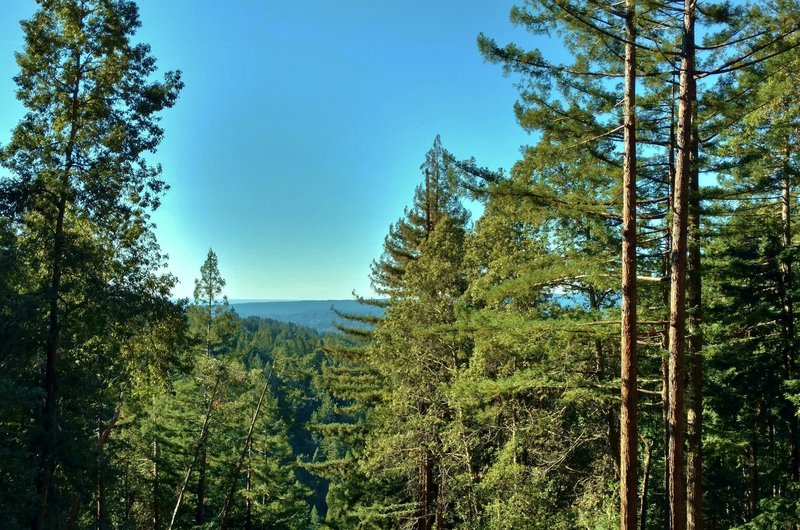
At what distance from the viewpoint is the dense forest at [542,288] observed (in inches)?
254

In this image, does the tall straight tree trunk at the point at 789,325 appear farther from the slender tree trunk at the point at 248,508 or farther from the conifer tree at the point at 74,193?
the slender tree trunk at the point at 248,508

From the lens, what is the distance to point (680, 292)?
6234mm

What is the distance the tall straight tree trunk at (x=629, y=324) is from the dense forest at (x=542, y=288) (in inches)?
1.2

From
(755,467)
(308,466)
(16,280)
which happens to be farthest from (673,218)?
(308,466)

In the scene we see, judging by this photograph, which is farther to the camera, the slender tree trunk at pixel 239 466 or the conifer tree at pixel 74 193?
the slender tree trunk at pixel 239 466

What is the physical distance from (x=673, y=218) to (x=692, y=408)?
2.89 m

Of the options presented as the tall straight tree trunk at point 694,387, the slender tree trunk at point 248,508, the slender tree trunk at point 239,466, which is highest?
the tall straight tree trunk at point 694,387

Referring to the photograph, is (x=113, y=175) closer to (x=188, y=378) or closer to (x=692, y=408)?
(x=692, y=408)

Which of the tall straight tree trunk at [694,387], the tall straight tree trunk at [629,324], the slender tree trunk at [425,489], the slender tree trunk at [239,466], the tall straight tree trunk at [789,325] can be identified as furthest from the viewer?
the slender tree trunk at [239,466]

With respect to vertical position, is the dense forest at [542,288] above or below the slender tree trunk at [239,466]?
above

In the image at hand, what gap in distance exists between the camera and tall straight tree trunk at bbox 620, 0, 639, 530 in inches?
238

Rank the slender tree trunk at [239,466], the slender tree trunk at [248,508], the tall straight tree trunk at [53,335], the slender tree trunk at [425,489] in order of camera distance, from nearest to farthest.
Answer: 1. the tall straight tree trunk at [53,335]
2. the slender tree trunk at [425,489]
3. the slender tree trunk at [239,466]
4. the slender tree trunk at [248,508]

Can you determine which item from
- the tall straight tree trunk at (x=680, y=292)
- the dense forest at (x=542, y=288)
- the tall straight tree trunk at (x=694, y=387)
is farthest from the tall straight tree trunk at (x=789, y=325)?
the tall straight tree trunk at (x=680, y=292)

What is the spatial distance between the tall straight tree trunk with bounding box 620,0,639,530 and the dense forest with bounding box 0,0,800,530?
0.03m
